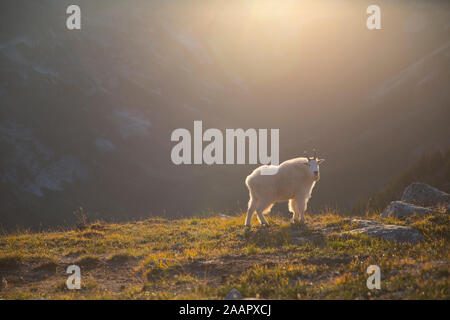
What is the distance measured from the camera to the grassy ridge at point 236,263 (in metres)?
6.90

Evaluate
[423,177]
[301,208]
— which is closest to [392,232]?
[301,208]

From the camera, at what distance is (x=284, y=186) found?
1337cm

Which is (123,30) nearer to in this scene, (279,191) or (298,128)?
(298,128)

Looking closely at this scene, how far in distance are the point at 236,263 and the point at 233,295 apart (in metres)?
2.41

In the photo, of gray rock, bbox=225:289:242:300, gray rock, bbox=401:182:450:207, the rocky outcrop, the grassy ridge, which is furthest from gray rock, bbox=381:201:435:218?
gray rock, bbox=225:289:242:300

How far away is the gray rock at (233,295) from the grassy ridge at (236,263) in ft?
0.80

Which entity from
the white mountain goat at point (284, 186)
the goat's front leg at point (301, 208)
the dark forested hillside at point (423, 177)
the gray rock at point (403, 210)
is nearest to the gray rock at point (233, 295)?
the white mountain goat at point (284, 186)

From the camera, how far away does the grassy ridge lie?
22.6 ft

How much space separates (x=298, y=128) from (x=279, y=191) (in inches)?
2945

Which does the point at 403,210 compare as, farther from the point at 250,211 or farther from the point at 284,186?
the point at 250,211

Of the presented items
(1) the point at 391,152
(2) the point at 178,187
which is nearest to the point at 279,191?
(2) the point at 178,187

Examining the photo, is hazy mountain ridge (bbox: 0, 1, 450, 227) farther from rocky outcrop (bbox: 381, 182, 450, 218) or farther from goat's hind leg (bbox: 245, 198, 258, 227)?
goat's hind leg (bbox: 245, 198, 258, 227)

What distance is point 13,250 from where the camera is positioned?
11711 mm

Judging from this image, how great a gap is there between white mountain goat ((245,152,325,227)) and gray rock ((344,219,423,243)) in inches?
112
